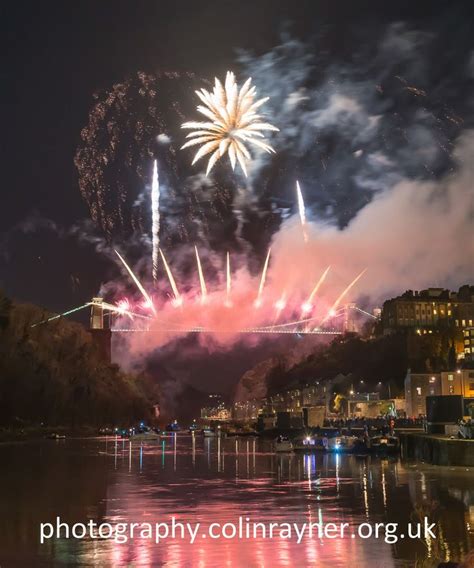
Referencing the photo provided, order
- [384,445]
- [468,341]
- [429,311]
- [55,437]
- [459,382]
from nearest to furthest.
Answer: [384,445] → [55,437] → [459,382] → [468,341] → [429,311]

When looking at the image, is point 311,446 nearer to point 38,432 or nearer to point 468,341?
point 38,432

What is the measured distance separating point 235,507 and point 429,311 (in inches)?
6112

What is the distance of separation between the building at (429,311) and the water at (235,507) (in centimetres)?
12846

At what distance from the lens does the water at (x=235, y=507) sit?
16.6 m

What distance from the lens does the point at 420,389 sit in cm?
12688

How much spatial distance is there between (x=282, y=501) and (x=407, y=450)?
35767 millimetres

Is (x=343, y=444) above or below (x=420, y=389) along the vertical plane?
below

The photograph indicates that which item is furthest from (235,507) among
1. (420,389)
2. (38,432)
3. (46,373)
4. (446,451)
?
(420,389)

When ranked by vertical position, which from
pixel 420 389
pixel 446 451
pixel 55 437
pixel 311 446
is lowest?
pixel 55 437

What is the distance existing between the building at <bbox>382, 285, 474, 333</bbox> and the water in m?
128

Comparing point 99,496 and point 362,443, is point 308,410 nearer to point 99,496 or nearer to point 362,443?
point 362,443

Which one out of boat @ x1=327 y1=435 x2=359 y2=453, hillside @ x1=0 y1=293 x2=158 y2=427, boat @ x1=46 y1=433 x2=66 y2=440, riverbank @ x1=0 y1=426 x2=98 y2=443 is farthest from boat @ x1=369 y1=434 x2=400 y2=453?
boat @ x1=46 y1=433 x2=66 y2=440

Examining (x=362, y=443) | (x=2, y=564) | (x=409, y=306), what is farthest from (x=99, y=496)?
(x=409, y=306)

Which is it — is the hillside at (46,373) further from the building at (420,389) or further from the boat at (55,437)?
the building at (420,389)
